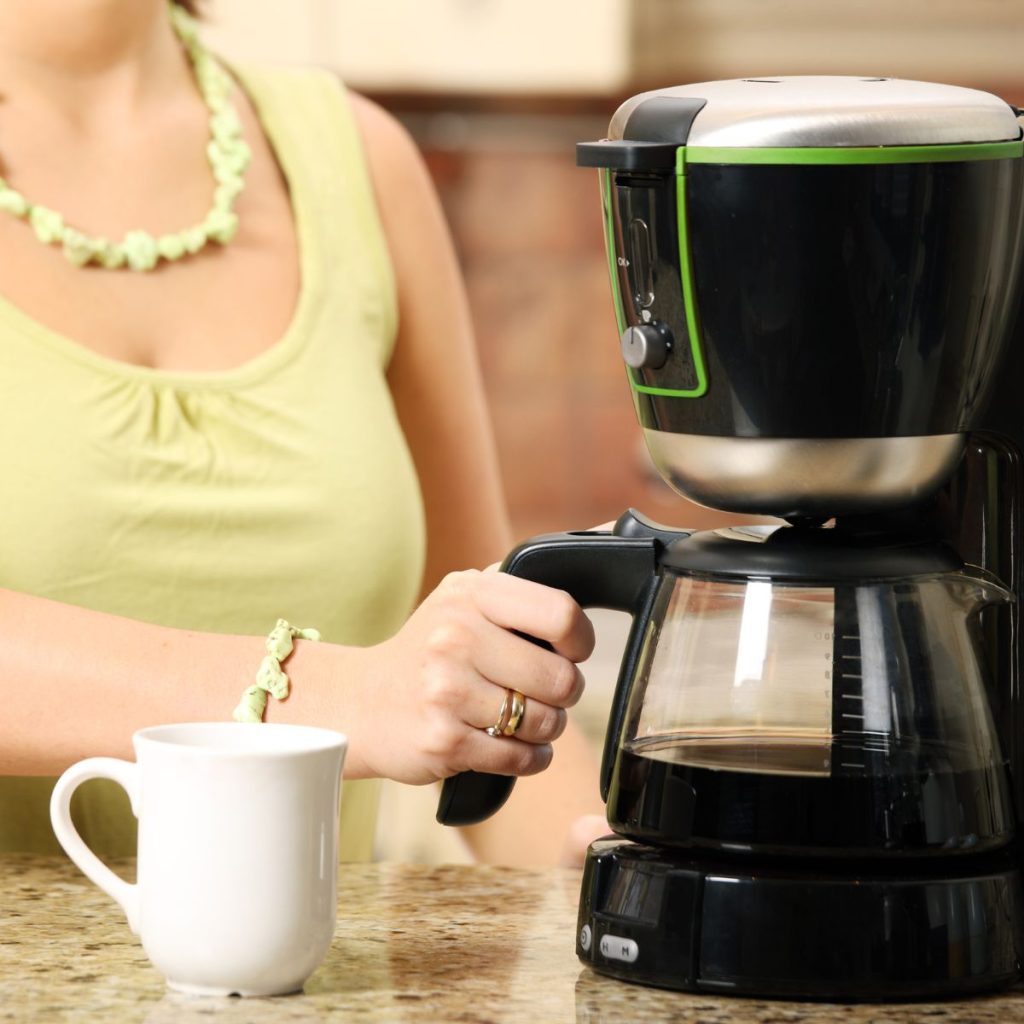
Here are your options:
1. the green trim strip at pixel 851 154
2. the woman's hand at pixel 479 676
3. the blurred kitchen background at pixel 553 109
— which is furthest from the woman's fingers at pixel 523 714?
the blurred kitchen background at pixel 553 109

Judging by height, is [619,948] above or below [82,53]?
below

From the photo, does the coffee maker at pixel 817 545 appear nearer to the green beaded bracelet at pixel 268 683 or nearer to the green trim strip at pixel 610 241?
the green trim strip at pixel 610 241

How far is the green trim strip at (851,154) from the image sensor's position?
73 centimetres

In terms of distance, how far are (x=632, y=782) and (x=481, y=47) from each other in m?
1.82

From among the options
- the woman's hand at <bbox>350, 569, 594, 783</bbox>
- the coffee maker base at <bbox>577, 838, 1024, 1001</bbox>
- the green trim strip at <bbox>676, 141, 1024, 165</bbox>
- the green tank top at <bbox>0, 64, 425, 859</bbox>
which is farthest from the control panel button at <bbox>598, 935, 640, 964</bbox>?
the green tank top at <bbox>0, 64, 425, 859</bbox>

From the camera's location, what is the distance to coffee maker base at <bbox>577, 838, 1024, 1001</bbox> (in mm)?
749

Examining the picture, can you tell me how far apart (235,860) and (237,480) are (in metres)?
0.53

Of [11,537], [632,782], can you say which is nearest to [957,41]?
[11,537]

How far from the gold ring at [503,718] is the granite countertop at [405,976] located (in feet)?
0.34

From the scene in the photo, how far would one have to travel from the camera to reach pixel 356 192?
1.36 meters

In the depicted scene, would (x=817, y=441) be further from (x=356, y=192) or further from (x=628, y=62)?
(x=628, y=62)

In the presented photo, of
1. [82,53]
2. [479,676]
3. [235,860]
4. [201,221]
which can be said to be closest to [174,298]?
[201,221]

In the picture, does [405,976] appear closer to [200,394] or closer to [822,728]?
[822,728]

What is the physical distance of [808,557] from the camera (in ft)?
2.55
